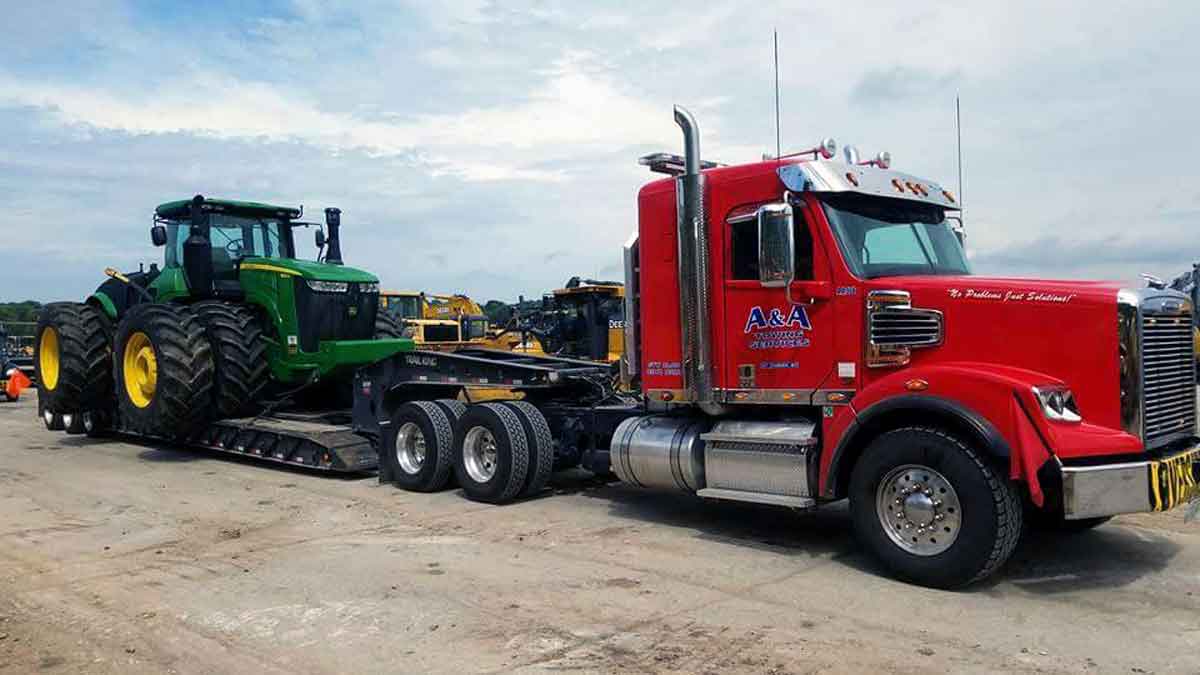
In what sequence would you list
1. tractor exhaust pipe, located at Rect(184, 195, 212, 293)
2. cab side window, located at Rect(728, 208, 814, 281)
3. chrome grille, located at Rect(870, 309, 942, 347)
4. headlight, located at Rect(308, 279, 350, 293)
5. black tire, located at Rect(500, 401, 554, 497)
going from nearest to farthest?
chrome grille, located at Rect(870, 309, 942, 347), cab side window, located at Rect(728, 208, 814, 281), black tire, located at Rect(500, 401, 554, 497), headlight, located at Rect(308, 279, 350, 293), tractor exhaust pipe, located at Rect(184, 195, 212, 293)

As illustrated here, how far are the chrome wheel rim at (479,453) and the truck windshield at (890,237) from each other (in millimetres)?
4025

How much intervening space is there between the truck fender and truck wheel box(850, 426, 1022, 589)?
0.44ft

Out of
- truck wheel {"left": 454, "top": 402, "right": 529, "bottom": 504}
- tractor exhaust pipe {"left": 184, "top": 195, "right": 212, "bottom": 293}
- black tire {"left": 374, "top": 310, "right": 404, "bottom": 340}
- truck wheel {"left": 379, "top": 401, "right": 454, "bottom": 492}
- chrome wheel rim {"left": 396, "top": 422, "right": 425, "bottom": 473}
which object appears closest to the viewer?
truck wheel {"left": 454, "top": 402, "right": 529, "bottom": 504}

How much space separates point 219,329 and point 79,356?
336 centimetres

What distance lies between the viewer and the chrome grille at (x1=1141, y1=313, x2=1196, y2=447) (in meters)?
6.12

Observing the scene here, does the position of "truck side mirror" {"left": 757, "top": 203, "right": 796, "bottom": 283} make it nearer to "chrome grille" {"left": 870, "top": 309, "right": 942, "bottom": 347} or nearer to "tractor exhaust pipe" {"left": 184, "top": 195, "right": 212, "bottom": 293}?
"chrome grille" {"left": 870, "top": 309, "right": 942, "bottom": 347}

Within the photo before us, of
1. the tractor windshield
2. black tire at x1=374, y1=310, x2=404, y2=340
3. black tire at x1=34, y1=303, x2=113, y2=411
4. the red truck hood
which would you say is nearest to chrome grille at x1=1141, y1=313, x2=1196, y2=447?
the red truck hood

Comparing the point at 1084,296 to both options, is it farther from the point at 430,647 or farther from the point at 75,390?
the point at 75,390

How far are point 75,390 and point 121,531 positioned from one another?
6428mm

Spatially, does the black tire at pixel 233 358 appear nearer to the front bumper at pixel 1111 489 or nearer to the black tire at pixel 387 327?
the black tire at pixel 387 327

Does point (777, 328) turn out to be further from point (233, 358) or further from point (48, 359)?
point (48, 359)

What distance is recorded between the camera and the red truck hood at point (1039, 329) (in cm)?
606

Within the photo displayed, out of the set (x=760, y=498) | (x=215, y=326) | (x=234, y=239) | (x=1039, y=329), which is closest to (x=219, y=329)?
(x=215, y=326)

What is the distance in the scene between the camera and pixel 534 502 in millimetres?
9352
